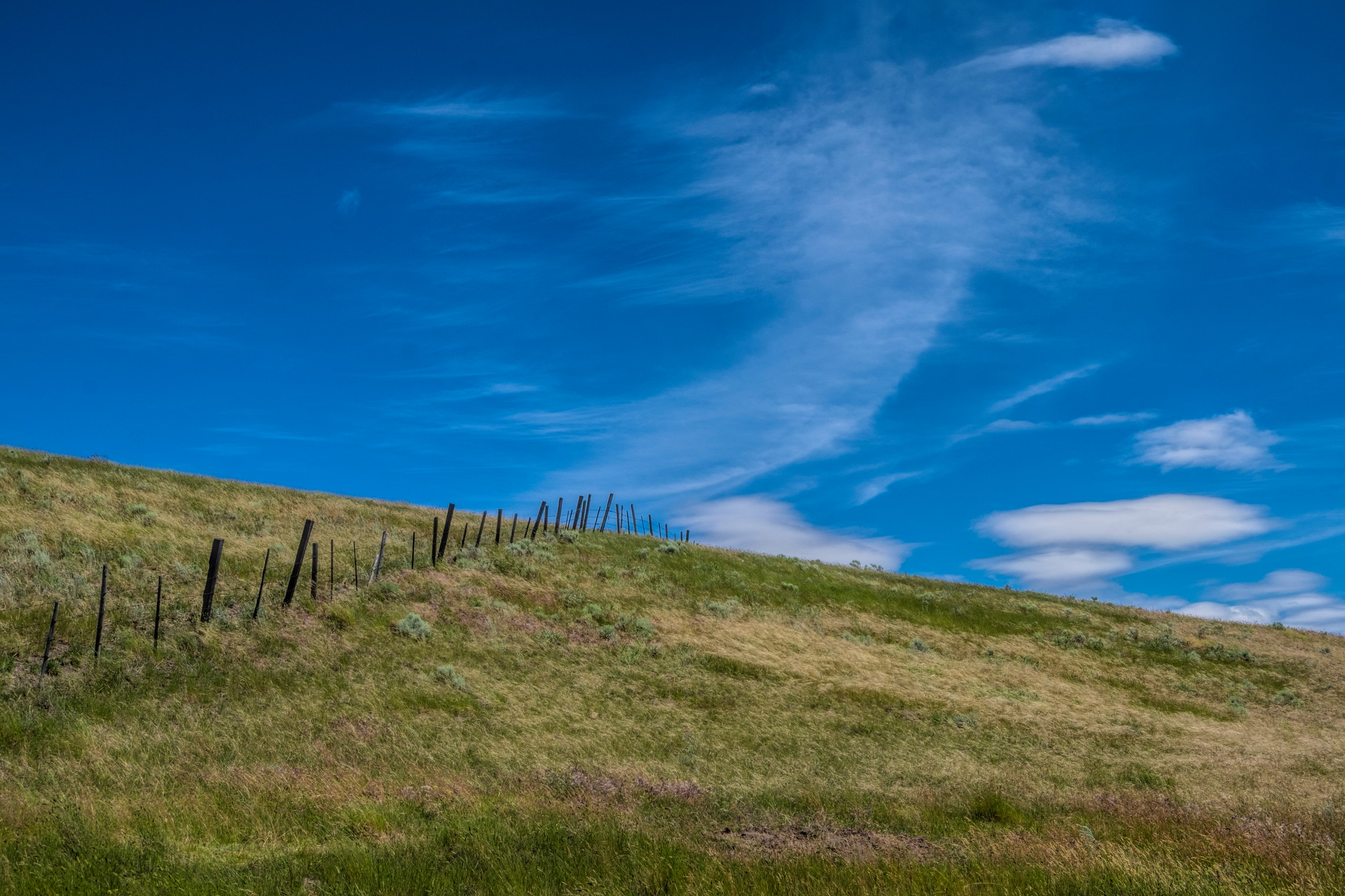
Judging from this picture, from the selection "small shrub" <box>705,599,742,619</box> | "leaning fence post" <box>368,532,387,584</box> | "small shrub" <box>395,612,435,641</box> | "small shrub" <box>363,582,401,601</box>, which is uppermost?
"small shrub" <box>705,599,742,619</box>

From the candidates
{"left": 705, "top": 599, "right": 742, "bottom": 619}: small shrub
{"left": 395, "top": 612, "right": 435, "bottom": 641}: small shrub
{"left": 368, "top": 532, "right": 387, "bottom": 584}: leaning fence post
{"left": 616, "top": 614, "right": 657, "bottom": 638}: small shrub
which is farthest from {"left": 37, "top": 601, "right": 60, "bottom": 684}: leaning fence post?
{"left": 705, "top": 599, "right": 742, "bottom": 619}: small shrub

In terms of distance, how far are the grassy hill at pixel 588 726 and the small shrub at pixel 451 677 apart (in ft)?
0.48

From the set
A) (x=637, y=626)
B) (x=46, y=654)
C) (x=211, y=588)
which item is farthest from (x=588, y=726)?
(x=46, y=654)

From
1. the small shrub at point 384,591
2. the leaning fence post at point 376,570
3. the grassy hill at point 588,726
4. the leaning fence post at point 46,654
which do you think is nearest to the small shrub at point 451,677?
the grassy hill at point 588,726

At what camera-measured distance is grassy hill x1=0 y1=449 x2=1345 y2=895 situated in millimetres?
9570

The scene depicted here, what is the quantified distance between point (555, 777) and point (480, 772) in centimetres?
229

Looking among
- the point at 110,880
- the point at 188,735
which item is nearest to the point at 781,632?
the point at 188,735

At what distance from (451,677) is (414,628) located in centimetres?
413

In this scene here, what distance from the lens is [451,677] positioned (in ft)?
81.5

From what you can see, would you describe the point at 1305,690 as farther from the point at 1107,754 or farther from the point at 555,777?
the point at 555,777

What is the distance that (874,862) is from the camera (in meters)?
9.56

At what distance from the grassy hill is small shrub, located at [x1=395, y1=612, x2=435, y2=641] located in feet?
0.46

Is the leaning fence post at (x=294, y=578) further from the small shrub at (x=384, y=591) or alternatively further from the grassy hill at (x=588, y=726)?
the small shrub at (x=384, y=591)

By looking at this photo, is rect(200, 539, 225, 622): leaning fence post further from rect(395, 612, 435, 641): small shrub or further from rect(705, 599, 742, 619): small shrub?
rect(705, 599, 742, 619): small shrub
